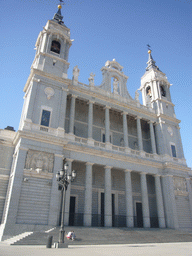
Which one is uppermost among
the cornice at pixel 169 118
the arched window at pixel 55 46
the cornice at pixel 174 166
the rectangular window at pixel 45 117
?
the arched window at pixel 55 46

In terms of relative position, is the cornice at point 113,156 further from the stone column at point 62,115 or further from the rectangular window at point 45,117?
the rectangular window at point 45,117

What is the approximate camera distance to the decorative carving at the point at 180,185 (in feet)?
85.0

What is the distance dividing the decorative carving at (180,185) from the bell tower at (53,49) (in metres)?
19.1

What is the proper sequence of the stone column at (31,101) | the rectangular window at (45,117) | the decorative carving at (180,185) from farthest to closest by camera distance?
the decorative carving at (180,185)
the rectangular window at (45,117)
the stone column at (31,101)

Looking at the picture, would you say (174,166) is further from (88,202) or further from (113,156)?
(88,202)

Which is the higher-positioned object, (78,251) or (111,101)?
(111,101)

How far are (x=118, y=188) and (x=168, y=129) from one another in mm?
11619

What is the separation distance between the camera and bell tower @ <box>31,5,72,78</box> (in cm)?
2353

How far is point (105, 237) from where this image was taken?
1534 cm

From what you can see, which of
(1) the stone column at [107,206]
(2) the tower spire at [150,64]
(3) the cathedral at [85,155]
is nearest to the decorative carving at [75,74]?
(3) the cathedral at [85,155]

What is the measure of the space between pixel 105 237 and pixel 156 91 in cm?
2396

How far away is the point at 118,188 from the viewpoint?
25266 millimetres

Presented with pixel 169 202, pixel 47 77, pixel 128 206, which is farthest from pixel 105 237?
pixel 47 77

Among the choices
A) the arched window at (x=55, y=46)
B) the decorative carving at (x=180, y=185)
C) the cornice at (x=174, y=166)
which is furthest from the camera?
the cornice at (x=174, y=166)
